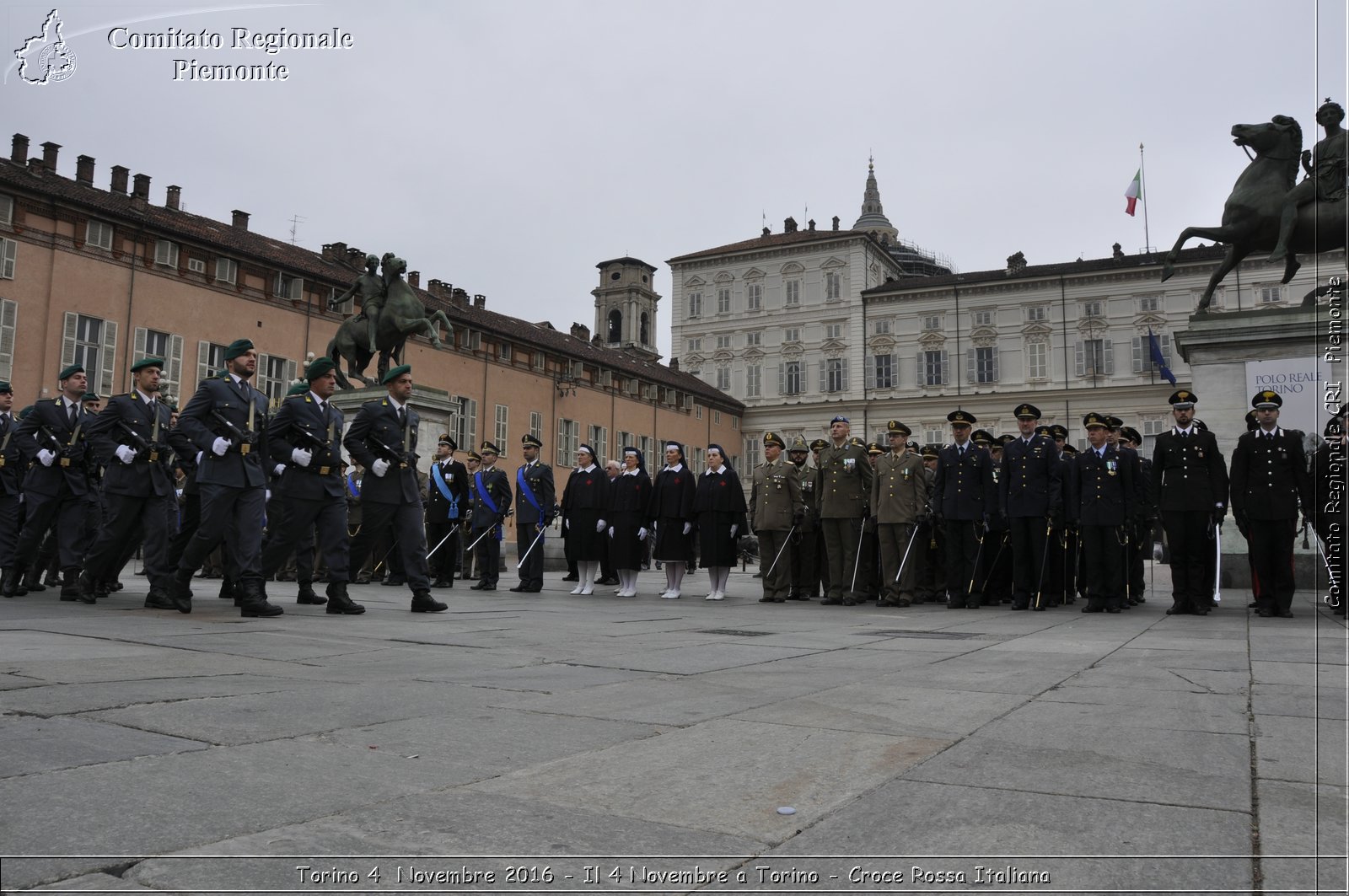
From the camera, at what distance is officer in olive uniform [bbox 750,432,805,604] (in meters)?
12.4

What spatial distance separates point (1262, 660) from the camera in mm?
5883

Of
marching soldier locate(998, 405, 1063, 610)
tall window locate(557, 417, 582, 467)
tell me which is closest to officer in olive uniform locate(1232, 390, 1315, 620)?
marching soldier locate(998, 405, 1063, 610)

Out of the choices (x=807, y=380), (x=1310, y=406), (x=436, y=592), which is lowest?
(x=436, y=592)

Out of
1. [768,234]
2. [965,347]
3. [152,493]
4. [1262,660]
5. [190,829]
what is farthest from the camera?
[768,234]

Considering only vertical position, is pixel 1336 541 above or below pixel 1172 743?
above

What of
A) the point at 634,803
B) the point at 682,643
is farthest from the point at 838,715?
the point at 682,643

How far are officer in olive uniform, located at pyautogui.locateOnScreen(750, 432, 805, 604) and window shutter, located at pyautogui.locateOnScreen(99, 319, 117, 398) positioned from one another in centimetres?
2626

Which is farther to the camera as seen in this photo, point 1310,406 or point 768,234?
point 768,234

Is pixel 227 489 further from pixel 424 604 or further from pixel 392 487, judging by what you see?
pixel 424 604

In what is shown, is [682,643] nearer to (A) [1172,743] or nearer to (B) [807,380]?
(A) [1172,743]

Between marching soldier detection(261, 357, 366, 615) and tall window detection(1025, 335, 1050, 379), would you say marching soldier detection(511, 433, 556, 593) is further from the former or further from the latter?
tall window detection(1025, 335, 1050, 379)

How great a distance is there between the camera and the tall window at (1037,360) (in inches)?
2435

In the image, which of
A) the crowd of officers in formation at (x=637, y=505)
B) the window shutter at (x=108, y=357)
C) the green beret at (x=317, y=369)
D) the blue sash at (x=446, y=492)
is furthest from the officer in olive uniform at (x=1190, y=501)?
the window shutter at (x=108, y=357)

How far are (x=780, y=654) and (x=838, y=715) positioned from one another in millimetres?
2264
